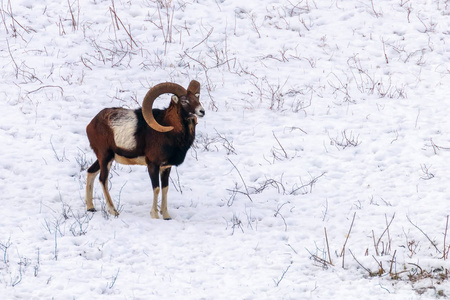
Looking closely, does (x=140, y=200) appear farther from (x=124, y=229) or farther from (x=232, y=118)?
(x=232, y=118)

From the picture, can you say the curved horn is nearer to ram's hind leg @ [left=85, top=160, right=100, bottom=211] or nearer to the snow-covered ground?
ram's hind leg @ [left=85, top=160, right=100, bottom=211]

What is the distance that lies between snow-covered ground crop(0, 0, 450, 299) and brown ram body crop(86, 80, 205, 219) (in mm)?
529

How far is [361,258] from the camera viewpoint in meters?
6.32

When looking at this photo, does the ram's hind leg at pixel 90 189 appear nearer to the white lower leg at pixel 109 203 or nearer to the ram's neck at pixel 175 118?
the white lower leg at pixel 109 203

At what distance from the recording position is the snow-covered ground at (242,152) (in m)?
6.14

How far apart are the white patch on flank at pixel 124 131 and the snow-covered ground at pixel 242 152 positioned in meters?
0.87

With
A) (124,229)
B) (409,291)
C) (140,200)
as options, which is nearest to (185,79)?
(140,200)

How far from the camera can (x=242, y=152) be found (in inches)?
374

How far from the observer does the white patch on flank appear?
755cm

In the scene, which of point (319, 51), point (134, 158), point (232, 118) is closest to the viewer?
point (134, 158)

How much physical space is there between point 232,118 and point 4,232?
4699 mm

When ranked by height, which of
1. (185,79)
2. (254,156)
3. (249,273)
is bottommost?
(249,273)

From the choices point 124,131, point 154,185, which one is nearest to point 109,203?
point 154,185

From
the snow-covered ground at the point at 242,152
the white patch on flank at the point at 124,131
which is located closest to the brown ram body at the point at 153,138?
the white patch on flank at the point at 124,131
